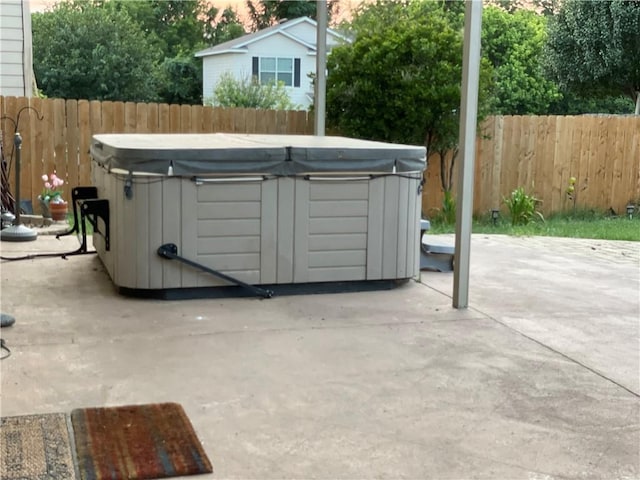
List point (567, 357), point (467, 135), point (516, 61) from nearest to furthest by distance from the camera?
point (567, 357) < point (467, 135) < point (516, 61)

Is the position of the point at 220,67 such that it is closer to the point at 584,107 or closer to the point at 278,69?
the point at 278,69

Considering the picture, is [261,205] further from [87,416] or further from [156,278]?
[87,416]

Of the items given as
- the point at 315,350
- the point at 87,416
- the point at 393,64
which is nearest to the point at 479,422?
the point at 315,350

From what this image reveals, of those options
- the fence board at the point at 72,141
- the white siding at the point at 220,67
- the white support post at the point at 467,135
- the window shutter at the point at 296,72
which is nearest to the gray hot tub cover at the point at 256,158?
the white support post at the point at 467,135

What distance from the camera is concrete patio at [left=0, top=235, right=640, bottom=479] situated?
2959 mm

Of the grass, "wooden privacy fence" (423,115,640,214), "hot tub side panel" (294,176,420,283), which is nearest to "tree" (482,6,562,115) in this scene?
"wooden privacy fence" (423,115,640,214)

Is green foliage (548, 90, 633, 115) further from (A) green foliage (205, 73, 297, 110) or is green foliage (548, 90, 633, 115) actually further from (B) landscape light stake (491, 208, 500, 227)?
(B) landscape light stake (491, 208, 500, 227)

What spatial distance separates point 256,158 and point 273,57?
22.2 m

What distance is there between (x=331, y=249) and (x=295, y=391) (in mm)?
2119

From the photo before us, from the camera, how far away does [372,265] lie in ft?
18.8

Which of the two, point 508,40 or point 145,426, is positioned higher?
point 508,40

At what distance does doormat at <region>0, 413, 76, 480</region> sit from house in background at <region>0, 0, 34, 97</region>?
8.48 metres

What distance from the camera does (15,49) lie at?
10.4 meters

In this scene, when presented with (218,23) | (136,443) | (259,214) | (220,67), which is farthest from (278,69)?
(136,443)
